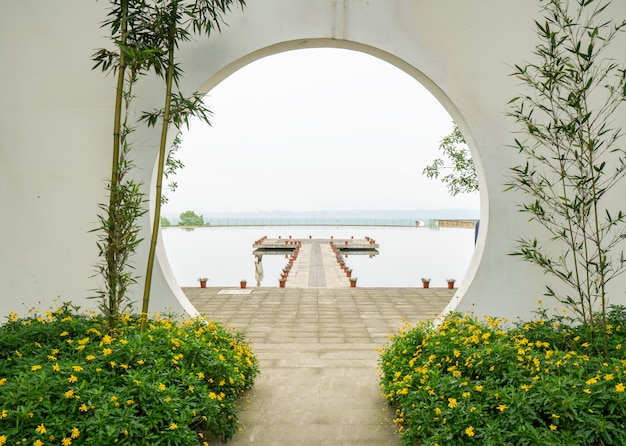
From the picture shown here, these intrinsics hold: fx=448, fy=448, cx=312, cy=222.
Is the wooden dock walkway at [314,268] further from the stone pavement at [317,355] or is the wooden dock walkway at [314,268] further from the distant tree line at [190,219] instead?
the distant tree line at [190,219]

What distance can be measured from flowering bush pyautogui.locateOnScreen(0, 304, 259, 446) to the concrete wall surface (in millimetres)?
904

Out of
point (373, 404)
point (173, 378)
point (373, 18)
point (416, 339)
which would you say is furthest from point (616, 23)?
point (173, 378)

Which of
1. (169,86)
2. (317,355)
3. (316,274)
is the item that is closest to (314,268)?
(316,274)

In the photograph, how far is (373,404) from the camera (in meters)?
2.89

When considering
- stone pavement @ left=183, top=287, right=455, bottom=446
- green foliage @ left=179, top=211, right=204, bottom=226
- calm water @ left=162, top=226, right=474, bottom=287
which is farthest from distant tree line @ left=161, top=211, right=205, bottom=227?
stone pavement @ left=183, top=287, right=455, bottom=446

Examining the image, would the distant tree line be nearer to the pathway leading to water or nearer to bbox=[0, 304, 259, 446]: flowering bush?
the pathway leading to water

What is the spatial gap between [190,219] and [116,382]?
3258 cm

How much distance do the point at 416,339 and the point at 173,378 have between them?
1658 mm

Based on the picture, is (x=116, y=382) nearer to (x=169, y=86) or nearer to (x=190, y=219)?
(x=169, y=86)

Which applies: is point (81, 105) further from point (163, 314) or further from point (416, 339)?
point (416, 339)

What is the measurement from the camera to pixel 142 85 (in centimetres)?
357

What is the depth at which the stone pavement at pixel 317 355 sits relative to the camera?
2.57 meters

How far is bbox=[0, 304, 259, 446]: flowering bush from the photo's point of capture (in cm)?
190

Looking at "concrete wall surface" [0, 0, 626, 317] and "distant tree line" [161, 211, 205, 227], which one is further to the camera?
"distant tree line" [161, 211, 205, 227]
